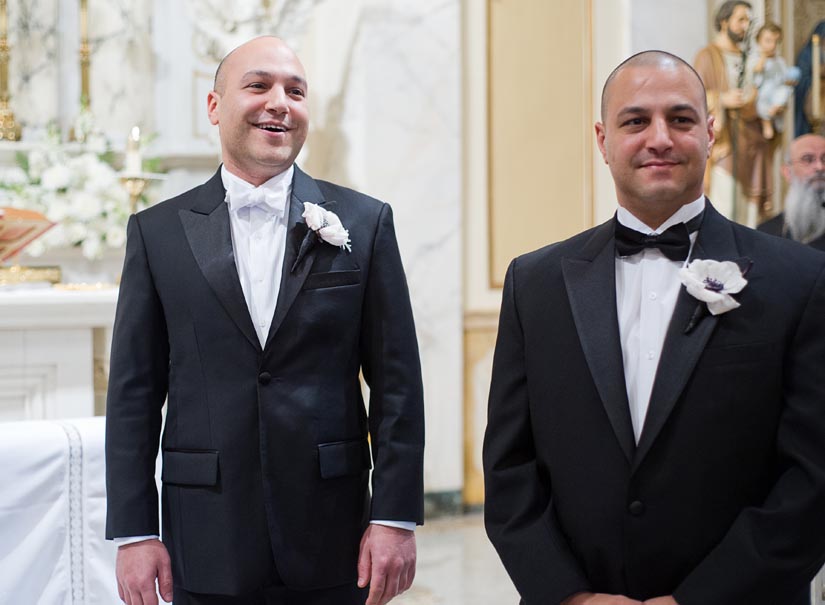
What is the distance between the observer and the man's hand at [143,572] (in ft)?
8.00

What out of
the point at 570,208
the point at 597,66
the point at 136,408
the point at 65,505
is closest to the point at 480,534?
the point at 570,208

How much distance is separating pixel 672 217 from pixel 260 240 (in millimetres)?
939

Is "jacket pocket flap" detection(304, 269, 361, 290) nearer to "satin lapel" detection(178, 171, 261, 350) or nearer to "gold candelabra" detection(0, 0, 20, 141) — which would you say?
"satin lapel" detection(178, 171, 261, 350)

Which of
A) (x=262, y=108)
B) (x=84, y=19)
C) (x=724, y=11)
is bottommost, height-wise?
(x=262, y=108)

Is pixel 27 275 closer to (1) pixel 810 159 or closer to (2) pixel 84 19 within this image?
(2) pixel 84 19

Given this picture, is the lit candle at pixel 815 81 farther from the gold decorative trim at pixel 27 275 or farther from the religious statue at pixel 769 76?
the gold decorative trim at pixel 27 275

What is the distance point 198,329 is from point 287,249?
0.87 feet

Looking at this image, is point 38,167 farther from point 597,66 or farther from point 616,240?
point 616,240

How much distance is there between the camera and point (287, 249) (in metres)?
2.57

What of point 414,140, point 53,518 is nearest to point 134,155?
point 414,140

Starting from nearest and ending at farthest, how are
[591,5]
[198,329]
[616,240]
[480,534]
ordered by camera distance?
[616,240]
[198,329]
[480,534]
[591,5]

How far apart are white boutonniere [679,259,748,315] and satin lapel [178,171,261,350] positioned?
95cm

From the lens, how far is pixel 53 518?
313cm

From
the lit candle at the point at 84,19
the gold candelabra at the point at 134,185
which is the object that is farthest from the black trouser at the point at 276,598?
the lit candle at the point at 84,19
